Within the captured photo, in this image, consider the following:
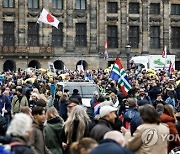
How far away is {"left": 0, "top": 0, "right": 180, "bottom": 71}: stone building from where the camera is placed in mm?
48688

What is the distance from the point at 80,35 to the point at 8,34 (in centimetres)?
605

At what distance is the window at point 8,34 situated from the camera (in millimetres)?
48375

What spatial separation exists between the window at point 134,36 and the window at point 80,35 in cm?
409

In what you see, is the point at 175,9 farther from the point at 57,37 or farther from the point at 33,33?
the point at 33,33

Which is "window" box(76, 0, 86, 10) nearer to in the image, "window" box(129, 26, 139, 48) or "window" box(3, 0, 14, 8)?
"window" box(129, 26, 139, 48)

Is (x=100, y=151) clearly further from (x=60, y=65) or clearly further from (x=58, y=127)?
(x=60, y=65)

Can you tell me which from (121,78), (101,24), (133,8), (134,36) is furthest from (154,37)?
(121,78)

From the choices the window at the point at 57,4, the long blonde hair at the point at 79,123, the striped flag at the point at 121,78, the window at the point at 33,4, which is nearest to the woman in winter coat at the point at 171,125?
the long blonde hair at the point at 79,123

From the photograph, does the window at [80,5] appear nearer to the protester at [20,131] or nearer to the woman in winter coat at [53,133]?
the woman in winter coat at [53,133]

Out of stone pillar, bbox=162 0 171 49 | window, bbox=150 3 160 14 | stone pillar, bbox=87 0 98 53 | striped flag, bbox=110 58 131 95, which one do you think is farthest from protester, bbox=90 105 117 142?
window, bbox=150 3 160 14

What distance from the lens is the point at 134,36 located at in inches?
2050

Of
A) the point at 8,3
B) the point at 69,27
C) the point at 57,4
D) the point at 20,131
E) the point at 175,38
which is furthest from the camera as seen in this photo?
the point at 175,38

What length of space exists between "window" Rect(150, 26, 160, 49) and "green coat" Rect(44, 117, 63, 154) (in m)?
42.8

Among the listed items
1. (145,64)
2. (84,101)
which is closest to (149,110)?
(84,101)
